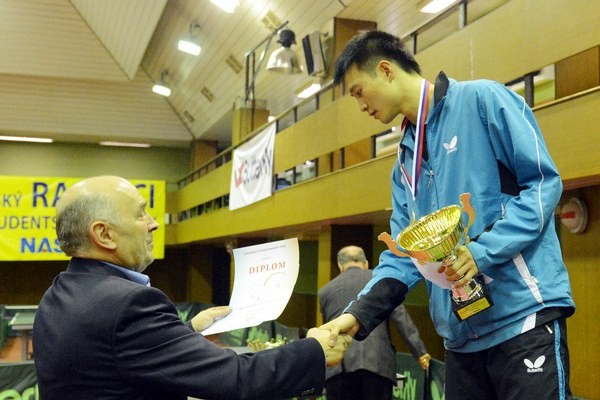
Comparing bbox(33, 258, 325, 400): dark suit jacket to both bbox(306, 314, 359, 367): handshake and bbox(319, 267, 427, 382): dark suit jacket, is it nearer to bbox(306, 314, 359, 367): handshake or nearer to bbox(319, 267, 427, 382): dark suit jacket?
bbox(306, 314, 359, 367): handshake

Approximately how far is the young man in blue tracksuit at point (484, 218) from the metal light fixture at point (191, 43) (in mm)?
9841

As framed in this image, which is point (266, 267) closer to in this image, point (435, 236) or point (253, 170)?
point (435, 236)

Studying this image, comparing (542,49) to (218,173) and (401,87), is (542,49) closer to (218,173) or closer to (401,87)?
(401,87)

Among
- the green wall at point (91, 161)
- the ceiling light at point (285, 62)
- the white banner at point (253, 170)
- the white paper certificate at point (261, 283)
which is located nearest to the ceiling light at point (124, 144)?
the green wall at point (91, 161)

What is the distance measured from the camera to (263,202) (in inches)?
400

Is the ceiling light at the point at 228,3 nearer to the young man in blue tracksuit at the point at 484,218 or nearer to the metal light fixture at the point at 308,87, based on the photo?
the metal light fixture at the point at 308,87

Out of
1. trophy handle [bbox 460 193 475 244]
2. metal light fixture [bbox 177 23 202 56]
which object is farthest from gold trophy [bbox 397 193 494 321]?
metal light fixture [bbox 177 23 202 56]

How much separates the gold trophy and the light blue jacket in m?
0.05

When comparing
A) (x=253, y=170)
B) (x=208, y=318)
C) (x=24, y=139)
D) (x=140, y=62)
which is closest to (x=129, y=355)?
(x=208, y=318)

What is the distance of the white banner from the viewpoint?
988 cm

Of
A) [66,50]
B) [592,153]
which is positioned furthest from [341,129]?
[66,50]

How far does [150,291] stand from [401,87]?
950mm

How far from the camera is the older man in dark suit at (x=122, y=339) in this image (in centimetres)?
164

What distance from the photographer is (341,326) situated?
1968 millimetres
